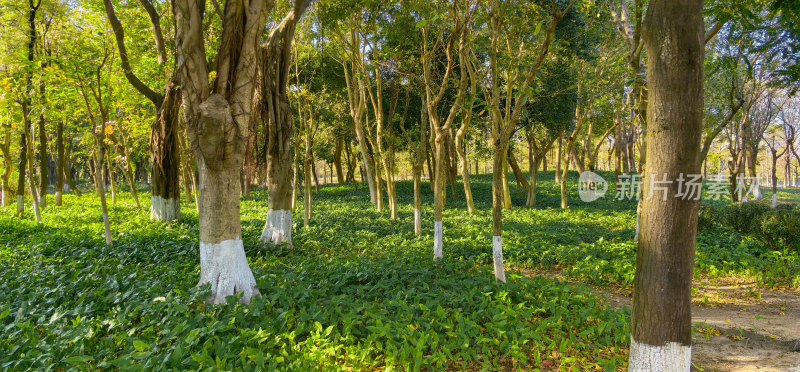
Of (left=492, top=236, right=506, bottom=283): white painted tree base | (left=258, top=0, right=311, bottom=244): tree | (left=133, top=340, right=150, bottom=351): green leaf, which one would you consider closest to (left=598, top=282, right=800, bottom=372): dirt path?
(left=492, top=236, right=506, bottom=283): white painted tree base

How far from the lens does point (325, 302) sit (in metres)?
4.81

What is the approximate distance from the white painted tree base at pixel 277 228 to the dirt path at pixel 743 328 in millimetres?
6046

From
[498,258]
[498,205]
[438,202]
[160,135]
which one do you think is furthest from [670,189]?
[160,135]

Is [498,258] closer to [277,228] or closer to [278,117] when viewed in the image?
[277,228]

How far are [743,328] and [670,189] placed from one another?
14.1ft

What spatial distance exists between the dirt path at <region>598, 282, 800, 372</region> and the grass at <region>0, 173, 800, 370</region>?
0.63 m

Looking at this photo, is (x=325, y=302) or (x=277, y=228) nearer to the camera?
(x=325, y=302)

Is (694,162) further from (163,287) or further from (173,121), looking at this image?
(173,121)

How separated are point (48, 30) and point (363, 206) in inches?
441

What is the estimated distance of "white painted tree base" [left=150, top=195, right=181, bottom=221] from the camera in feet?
35.4

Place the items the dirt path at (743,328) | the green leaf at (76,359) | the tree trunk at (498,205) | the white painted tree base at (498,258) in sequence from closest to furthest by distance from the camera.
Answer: the green leaf at (76,359), the dirt path at (743,328), the tree trunk at (498,205), the white painted tree base at (498,258)

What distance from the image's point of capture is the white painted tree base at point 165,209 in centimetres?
1078

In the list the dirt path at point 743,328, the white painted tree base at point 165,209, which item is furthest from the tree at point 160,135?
the dirt path at point 743,328

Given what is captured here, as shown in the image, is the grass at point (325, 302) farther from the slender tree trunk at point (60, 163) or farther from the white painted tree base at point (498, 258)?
the slender tree trunk at point (60, 163)
